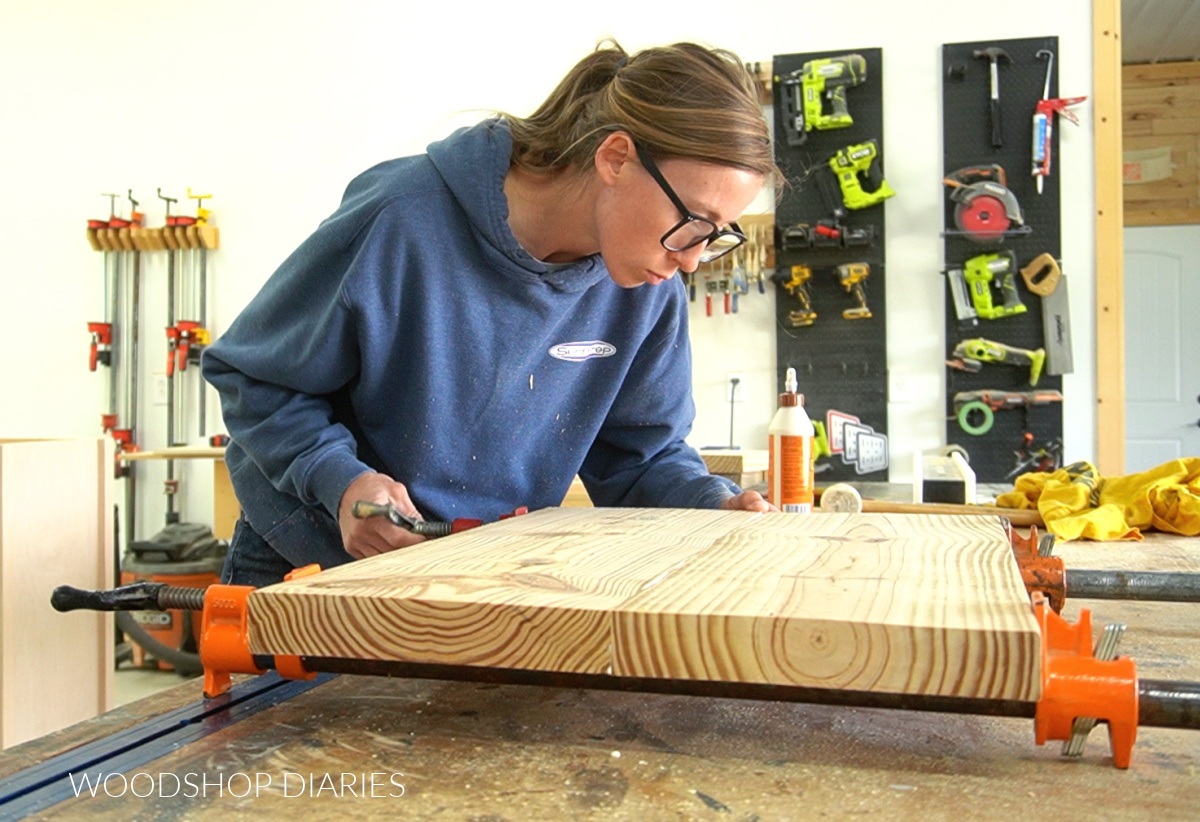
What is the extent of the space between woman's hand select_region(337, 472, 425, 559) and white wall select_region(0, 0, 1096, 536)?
11.0 ft

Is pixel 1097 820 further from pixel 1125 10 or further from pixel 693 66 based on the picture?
pixel 1125 10

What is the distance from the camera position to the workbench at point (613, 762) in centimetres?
64

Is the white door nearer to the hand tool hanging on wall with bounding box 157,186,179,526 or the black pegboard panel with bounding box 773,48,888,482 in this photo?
the black pegboard panel with bounding box 773,48,888,482

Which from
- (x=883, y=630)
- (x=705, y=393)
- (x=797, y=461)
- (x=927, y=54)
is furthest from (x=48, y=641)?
(x=927, y=54)

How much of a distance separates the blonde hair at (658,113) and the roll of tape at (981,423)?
117 inches

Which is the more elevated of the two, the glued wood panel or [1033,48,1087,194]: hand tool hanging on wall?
[1033,48,1087,194]: hand tool hanging on wall

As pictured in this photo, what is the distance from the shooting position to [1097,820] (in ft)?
2.02

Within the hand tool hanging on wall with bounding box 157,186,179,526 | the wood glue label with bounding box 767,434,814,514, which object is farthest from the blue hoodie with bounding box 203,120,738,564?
the hand tool hanging on wall with bounding box 157,186,179,526

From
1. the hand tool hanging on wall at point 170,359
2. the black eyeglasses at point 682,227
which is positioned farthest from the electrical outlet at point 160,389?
the black eyeglasses at point 682,227

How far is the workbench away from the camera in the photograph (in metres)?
0.64

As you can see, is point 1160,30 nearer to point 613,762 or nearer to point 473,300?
point 473,300

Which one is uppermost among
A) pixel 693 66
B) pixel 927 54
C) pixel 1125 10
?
pixel 1125 10

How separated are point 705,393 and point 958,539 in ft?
11.1

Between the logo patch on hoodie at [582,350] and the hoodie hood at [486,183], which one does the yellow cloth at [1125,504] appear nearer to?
the logo patch on hoodie at [582,350]
